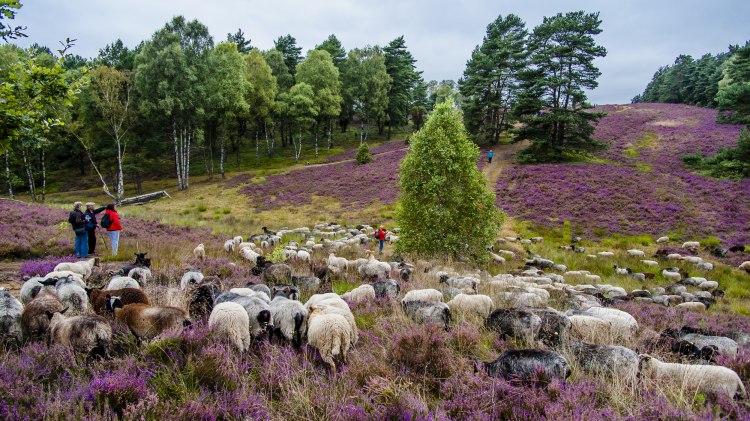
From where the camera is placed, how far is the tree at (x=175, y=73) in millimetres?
36562

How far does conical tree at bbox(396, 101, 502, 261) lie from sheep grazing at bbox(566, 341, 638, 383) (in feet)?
38.4

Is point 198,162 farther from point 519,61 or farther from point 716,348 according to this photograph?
point 716,348

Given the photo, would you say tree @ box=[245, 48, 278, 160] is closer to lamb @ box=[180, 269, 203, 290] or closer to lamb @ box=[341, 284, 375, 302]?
lamb @ box=[180, 269, 203, 290]

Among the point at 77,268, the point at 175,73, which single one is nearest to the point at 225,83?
the point at 175,73

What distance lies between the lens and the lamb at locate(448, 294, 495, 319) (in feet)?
24.5

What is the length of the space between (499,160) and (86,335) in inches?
1721

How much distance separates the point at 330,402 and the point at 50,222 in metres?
21.0

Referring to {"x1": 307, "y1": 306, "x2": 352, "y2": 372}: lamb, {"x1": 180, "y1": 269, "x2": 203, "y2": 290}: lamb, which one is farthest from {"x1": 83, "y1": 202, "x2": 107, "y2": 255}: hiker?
{"x1": 307, "y1": 306, "x2": 352, "y2": 372}: lamb

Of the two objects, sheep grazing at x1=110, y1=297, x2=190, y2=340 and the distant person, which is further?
the distant person

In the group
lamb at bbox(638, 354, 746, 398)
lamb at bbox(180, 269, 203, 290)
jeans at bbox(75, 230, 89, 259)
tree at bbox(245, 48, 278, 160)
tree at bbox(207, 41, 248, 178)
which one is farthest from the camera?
tree at bbox(245, 48, 278, 160)

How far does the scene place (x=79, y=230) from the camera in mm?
11961

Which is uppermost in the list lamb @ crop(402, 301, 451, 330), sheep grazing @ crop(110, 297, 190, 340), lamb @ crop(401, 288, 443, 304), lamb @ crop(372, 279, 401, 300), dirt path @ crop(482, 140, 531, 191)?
dirt path @ crop(482, 140, 531, 191)

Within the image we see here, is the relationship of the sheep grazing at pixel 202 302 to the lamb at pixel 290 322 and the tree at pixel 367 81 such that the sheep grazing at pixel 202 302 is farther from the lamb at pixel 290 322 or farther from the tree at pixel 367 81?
the tree at pixel 367 81

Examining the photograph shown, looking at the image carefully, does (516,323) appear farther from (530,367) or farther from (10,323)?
(10,323)
